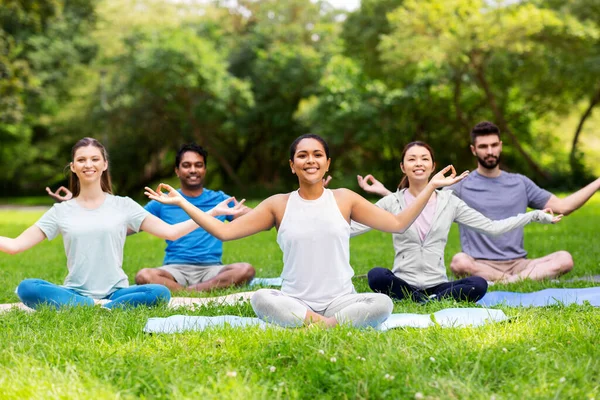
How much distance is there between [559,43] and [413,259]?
18.9 metres

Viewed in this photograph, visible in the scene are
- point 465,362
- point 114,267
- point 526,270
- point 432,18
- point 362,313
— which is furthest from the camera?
point 432,18

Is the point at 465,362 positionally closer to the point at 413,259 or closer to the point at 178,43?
the point at 413,259

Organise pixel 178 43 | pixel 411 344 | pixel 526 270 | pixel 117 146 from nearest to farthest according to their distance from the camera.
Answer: pixel 411 344 < pixel 526 270 < pixel 178 43 < pixel 117 146

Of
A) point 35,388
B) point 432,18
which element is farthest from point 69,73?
point 35,388

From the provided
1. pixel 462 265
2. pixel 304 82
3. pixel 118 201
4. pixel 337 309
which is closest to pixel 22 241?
pixel 118 201

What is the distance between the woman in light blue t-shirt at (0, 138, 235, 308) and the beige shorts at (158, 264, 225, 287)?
1281 mm

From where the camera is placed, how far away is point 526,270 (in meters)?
7.00

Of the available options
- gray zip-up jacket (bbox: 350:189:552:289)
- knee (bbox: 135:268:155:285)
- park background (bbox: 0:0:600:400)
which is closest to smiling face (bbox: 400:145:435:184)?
gray zip-up jacket (bbox: 350:189:552:289)

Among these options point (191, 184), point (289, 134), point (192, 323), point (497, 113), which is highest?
point (497, 113)

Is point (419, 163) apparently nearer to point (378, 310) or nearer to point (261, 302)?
point (378, 310)

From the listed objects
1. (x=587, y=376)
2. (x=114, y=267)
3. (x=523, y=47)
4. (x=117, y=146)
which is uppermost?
(x=523, y=47)

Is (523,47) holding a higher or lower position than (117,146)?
higher

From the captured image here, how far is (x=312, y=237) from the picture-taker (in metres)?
4.59

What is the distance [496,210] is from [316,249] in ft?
10.5
